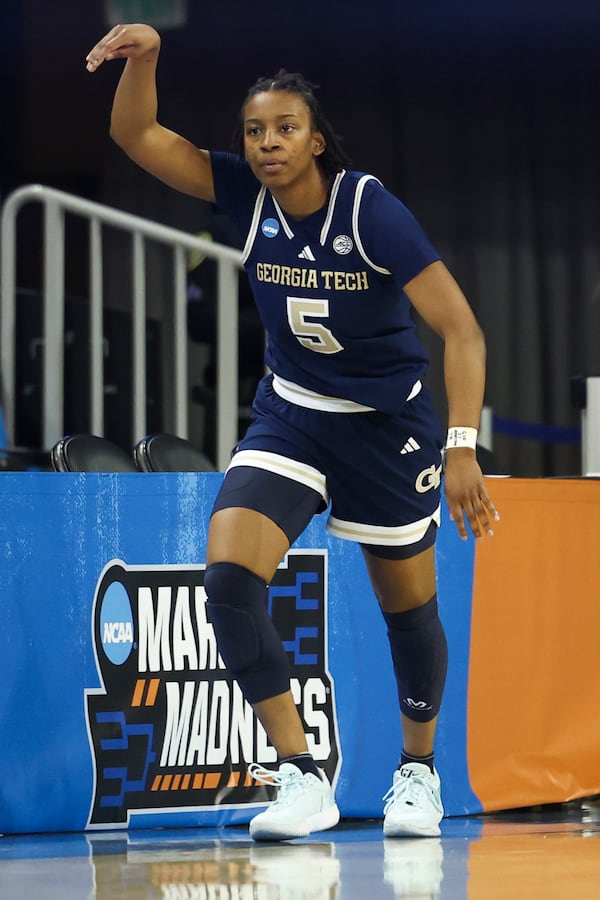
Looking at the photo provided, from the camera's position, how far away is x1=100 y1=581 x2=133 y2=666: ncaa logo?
3.03 m

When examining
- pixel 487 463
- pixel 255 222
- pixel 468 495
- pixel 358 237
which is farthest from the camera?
pixel 487 463

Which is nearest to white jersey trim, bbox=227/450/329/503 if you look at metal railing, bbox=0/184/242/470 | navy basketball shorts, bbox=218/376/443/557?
navy basketball shorts, bbox=218/376/443/557

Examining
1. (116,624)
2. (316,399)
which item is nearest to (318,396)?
(316,399)

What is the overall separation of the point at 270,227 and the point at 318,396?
0.33 meters

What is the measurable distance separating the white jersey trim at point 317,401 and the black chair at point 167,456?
0.75 metres

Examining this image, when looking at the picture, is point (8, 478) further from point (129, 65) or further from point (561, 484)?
point (561, 484)

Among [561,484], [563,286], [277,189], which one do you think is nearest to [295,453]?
[277,189]

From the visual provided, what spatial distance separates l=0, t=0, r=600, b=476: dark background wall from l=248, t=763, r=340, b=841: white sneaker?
4481mm

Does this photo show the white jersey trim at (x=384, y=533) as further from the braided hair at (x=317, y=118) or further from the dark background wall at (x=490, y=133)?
the dark background wall at (x=490, y=133)

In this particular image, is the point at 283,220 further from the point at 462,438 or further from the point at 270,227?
the point at 462,438

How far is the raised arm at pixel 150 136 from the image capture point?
268 centimetres

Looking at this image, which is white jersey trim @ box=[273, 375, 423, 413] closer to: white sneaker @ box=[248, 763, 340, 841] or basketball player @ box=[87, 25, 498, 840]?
basketball player @ box=[87, 25, 498, 840]

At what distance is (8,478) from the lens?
117 inches

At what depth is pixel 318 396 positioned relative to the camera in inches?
105
